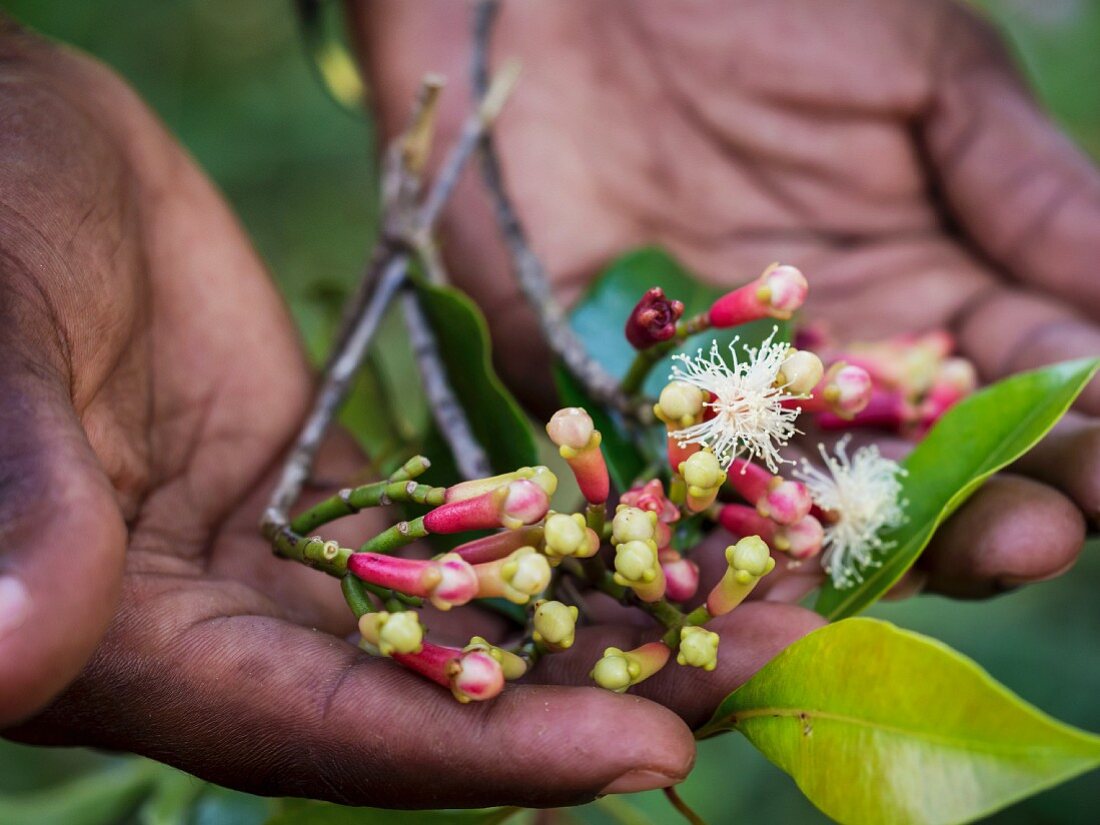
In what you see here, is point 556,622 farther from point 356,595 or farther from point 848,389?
point 848,389

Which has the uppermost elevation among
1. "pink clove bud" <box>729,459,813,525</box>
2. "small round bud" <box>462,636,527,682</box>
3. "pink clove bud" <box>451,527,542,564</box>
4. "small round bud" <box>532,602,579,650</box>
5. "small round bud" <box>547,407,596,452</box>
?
"small round bud" <box>547,407,596,452</box>

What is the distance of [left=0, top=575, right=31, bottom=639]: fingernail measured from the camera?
0.75 metres

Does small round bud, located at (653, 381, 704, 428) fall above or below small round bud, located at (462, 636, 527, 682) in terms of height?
above

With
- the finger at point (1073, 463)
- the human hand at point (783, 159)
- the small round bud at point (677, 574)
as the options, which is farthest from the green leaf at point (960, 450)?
the human hand at point (783, 159)

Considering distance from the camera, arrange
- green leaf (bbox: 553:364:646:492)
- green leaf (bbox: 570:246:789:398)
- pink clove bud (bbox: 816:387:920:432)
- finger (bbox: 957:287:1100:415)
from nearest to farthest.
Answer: green leaf (bbox: 553:364:646:492)
green leaf (bbox: 570:246:789:398)
pink clove bud (bbox: 816:387:920:432)
finger (bbox: 957:287:1100:415)

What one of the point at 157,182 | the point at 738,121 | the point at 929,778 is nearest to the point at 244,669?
the point at 929,778

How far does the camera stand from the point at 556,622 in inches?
39.6

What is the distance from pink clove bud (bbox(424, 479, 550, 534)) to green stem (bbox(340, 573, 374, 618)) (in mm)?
111

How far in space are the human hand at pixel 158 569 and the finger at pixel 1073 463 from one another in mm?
570

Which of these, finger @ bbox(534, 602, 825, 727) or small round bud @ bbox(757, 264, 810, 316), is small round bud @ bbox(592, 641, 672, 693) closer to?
finger @ bbox(534, 602, 825, 727)

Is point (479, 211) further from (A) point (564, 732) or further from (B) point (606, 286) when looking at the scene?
(A) point (564, 732)

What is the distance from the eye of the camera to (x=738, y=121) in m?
2.49

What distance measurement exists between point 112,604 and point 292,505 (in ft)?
1.78

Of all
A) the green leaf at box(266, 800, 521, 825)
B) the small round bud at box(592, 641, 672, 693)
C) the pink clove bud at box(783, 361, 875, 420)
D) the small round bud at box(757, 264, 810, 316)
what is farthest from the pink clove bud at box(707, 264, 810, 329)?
the green leaf at box(266, 800, 521, 825)
